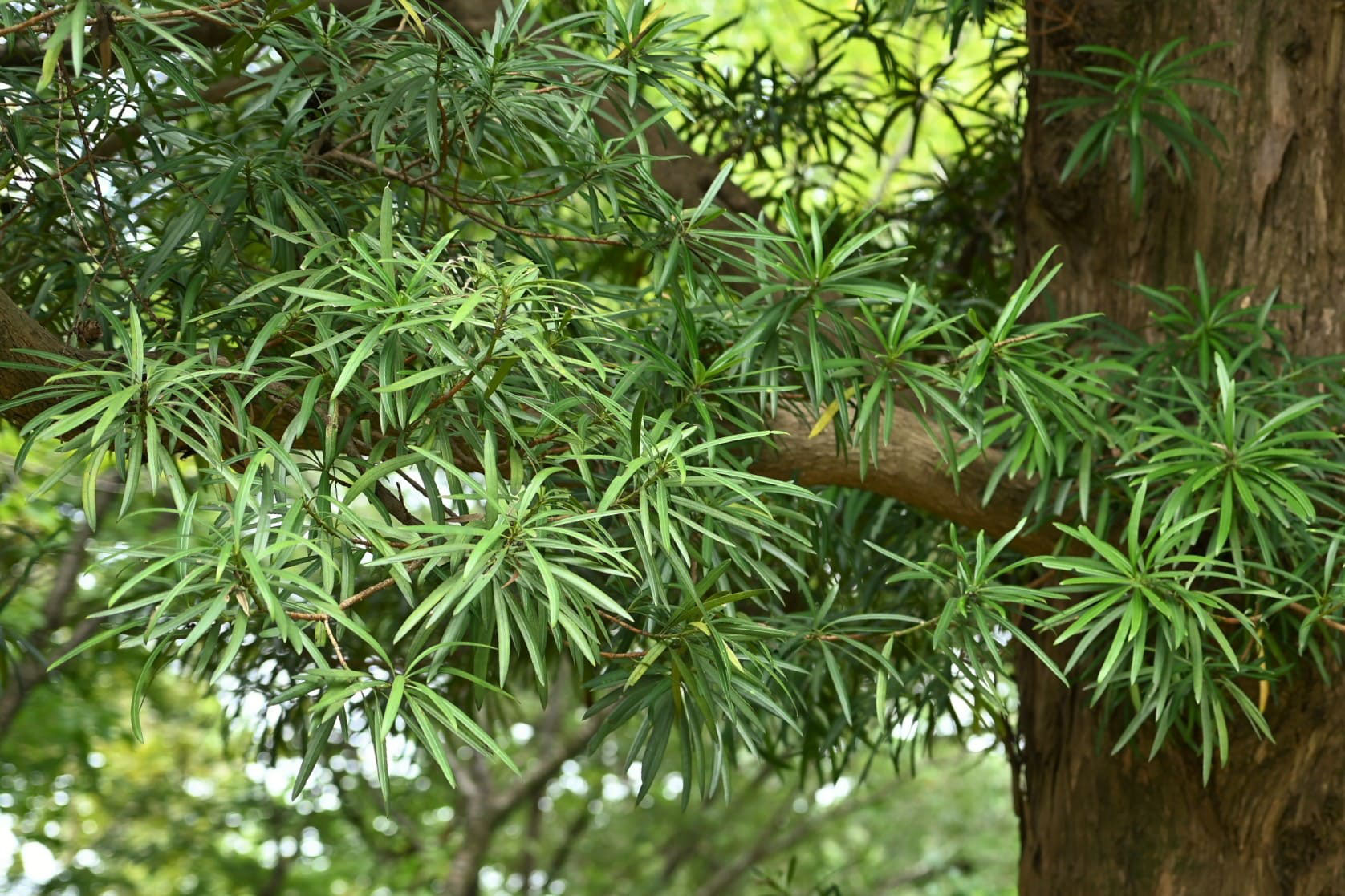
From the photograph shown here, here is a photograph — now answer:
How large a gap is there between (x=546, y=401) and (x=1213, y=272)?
1.05m

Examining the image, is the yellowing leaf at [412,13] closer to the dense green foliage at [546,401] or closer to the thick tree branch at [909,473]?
the dense green foliage at [546,401]

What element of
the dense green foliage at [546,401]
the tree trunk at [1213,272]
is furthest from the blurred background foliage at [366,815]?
the dense green foliage at [546,401]

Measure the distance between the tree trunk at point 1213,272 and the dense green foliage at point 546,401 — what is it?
0.26 ft

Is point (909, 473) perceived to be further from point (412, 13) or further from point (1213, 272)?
point (412, 13)

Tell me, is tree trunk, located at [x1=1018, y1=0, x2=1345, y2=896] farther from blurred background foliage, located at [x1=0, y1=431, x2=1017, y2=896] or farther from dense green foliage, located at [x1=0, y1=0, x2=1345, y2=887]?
blurred background foliage, located at [x1=0, y1=431, x2=1017, y2=896]

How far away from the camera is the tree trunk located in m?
1.48

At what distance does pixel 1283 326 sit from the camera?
5.08ft

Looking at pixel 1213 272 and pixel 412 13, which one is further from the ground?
pixel 412 13

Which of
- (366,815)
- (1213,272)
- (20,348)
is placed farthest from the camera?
(366,815)

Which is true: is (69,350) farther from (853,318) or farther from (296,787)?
(853,318)

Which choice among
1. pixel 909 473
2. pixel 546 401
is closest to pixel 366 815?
pixel 909 473

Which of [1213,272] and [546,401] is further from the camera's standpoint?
[1213,272]

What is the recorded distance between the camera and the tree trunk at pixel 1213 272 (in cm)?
148

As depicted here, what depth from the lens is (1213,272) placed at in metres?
1.61
